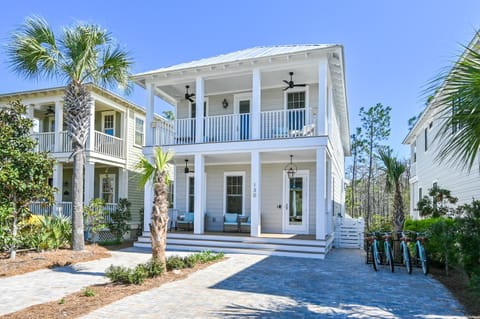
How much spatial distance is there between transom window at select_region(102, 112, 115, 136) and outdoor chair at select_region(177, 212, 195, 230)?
6.99m

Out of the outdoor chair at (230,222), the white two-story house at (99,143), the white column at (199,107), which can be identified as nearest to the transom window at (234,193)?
the outdoor chair at (230,222)

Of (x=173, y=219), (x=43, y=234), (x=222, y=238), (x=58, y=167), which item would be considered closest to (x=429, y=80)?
(x=222, y=238)

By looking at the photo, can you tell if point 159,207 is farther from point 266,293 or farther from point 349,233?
point 349,233

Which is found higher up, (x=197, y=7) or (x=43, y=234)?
(x=197, y=7)

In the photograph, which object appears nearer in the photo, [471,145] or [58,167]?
[471,145]

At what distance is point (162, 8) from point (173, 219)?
8.68 meters

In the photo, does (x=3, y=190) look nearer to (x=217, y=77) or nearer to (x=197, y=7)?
(x=217, y=77)

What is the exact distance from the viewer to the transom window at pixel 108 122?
18.3 m

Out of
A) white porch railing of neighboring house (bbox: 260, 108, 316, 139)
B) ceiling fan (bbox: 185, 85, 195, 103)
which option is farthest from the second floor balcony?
ceiling fan (bbox: 185, 85, 195, 103)

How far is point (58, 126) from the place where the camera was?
1625 centimetres

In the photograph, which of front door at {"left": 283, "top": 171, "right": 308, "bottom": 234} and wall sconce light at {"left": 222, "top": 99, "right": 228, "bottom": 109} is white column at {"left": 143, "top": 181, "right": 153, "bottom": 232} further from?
front door at {"left": 283, "top": 171, "right": 308, "bottom": 234}

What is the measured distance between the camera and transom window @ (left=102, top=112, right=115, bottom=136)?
60.1 ft

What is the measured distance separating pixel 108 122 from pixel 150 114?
5990 mm

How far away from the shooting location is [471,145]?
4164mm
